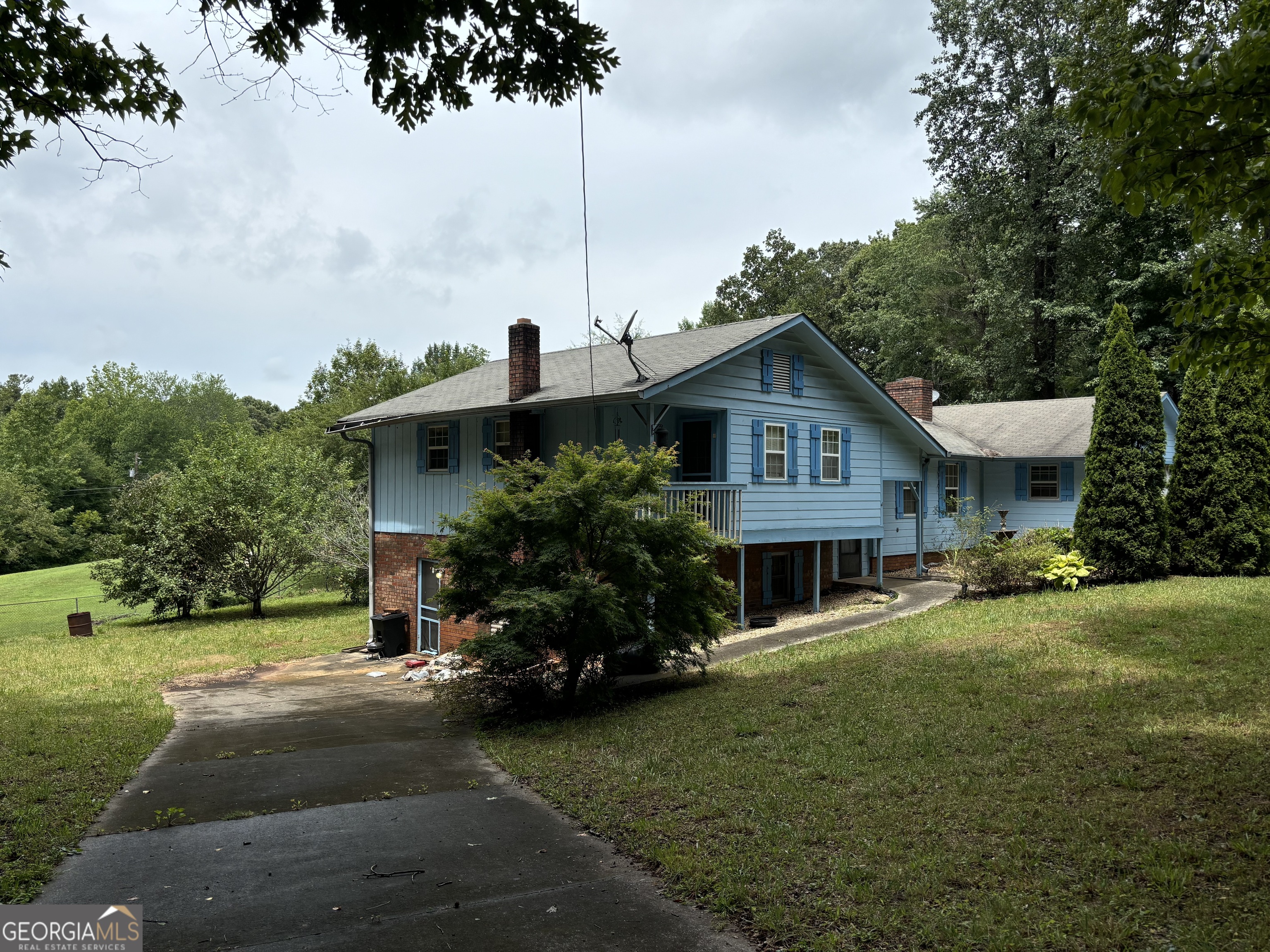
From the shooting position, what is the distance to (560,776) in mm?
7406

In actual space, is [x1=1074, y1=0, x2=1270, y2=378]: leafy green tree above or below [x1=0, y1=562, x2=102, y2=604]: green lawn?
above

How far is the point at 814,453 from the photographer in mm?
17984

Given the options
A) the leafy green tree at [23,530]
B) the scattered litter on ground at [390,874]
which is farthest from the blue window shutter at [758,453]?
the leafy green tree at [23,530]

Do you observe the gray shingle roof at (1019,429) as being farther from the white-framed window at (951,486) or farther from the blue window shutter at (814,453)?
the blue window shutter at (814,453)

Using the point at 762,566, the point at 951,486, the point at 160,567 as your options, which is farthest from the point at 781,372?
the point at 160,567

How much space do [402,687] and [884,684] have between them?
8929 millimetres

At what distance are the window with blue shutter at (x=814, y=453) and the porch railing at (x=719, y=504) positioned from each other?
2785mm

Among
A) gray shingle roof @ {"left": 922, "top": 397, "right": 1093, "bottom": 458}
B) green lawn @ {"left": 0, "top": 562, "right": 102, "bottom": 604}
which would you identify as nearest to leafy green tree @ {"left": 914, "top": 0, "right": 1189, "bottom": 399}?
gray shingle roof @ {"left": 922, "top": 397, "right": 1093, "bottom": 458}

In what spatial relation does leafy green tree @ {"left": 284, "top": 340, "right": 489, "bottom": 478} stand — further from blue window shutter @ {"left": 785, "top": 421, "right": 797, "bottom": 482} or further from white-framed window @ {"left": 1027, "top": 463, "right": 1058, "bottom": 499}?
white-framed window @ {"left": 1027, "top": 463, "right": 1058, "bottom": 499}

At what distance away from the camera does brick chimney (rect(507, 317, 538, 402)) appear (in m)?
16.4

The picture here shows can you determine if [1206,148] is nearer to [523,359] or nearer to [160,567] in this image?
[523,359]

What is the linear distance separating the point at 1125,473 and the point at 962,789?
12649mm

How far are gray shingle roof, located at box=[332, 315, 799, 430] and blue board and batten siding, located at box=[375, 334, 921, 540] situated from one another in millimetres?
421

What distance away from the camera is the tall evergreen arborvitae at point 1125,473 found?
1595cm
